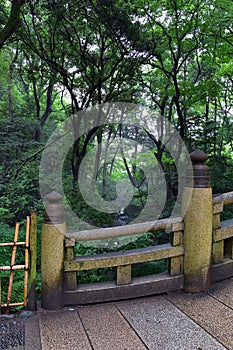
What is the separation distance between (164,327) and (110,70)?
26.7 ft

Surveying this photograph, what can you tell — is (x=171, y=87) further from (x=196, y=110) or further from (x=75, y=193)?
(x=75, y=193)

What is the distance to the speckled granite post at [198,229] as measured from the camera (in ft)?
9.30

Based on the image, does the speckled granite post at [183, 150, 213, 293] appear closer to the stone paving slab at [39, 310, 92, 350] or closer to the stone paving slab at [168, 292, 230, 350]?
the stone paving slab at [168, 292, 230, 350]

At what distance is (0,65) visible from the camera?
34.0 feet

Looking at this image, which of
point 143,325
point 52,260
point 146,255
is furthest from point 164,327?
point 52,260

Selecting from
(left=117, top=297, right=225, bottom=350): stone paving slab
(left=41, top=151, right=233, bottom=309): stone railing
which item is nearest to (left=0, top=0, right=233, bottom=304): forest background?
(left=41, top=151, right=233, bottom=309): stone railing

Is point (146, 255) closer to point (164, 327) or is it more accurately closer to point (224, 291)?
point (164, 327)

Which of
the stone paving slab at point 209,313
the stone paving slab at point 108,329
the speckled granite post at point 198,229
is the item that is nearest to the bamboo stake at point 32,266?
the stone paving slab at point 108,329

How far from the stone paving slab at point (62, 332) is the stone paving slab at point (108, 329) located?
0.06 meters

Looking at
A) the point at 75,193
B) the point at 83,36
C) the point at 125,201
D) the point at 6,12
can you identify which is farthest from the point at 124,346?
the point at 6,12

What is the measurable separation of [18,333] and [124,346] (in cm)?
83

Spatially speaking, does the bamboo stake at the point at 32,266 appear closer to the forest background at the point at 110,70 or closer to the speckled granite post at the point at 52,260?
the speckled granite post at the point at 52,260

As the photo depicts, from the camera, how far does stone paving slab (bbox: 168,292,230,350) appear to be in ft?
7.20

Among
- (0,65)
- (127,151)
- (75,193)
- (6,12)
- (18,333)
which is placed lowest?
(18,333)
